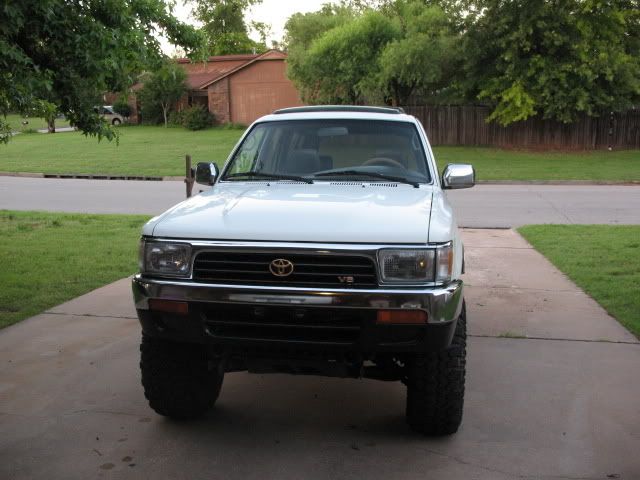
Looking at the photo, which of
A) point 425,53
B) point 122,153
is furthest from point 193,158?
point 425,53

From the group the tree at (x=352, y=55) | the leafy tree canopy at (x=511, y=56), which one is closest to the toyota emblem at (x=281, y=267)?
the leafy tree canopy at (x=511, y=56)

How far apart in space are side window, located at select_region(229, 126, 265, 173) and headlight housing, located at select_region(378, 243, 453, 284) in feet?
6.79

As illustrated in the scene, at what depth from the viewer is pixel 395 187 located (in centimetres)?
516

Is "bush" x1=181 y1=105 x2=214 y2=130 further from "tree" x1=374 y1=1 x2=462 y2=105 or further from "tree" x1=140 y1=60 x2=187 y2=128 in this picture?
"tree" x1=374 y1=1 x2=462 y2=105

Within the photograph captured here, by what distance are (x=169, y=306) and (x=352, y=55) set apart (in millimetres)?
30802

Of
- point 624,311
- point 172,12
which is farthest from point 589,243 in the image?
point 172,12

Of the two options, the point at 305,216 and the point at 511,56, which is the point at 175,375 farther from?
the point at 511,56

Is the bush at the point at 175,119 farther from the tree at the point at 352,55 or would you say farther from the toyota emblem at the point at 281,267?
the toyota emblem at the point at 281,267

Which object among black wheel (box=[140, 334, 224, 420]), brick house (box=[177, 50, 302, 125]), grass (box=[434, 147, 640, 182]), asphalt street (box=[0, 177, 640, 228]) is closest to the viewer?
black wheel (box=[140, 334, 224, 420])

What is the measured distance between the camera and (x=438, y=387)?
4301mm

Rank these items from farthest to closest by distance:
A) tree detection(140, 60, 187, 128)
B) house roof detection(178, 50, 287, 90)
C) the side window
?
1. tree detection(140, 60, 187, 128)
2. house roof detection(178, 50, 287, 90)
3. the side window

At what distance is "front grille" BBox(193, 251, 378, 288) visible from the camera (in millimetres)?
3973

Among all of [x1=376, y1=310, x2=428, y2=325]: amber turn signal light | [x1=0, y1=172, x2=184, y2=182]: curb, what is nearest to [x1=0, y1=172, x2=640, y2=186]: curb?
[x1=0, y1=172, x2=184, y2=182]: curb

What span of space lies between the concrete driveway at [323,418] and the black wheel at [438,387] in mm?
151
